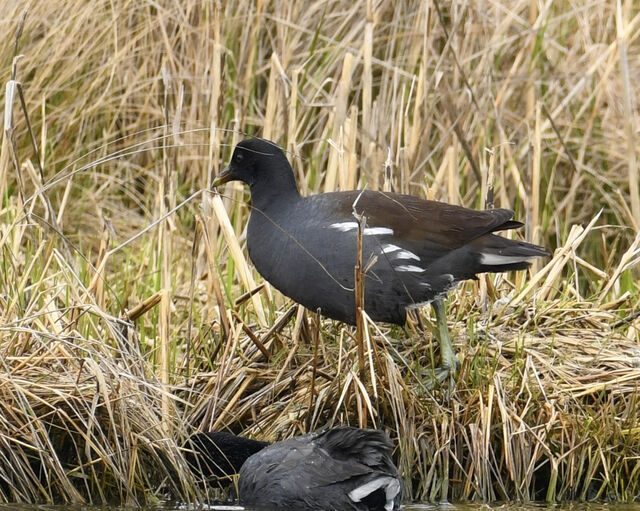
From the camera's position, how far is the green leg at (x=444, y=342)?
4.66 metres

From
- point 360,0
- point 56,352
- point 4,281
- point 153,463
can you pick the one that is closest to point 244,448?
point 153,463

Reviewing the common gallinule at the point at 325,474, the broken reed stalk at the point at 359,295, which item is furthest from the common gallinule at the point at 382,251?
the common gallinule at the point at 325,474

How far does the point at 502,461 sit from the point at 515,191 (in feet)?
9.31

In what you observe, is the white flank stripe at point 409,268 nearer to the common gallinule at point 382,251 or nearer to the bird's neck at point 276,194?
the common gallinule at point 382,251

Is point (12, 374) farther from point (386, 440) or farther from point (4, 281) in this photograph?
point (386, 440)

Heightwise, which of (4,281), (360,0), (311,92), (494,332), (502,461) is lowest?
(502,461)

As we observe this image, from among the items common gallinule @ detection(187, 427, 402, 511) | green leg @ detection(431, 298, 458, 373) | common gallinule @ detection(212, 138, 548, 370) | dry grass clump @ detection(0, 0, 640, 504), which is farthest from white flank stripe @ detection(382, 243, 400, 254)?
common gallinule @ detection(187, 427, 402, 511)

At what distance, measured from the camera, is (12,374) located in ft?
13.8

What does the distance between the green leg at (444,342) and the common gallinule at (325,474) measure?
2.47ft

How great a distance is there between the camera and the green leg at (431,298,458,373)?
4.66 metres

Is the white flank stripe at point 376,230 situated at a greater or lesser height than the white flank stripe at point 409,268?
greater

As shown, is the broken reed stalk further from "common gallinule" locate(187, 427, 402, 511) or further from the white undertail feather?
the white undertail feather

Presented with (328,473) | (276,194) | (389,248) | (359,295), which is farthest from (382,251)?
(328,473)

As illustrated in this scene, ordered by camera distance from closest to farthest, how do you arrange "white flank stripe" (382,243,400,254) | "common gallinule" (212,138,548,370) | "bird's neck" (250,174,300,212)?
"common gallinule" (212,138,548,370)
"white flank stripe" (382,243,400,254)
"bird's neck" (250,174,300,212)
